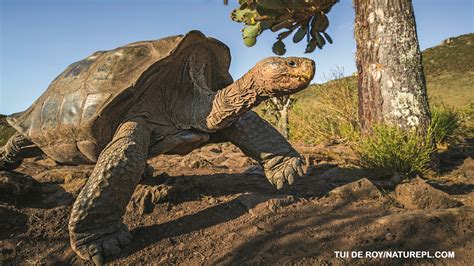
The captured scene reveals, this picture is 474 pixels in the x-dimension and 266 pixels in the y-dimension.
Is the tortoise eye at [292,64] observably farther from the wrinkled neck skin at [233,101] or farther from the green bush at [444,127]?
the green bush at [444,127]

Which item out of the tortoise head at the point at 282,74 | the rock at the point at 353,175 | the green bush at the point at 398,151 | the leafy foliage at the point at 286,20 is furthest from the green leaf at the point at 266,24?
the tortoise head at the point at 282,74

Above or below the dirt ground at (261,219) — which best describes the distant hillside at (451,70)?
above

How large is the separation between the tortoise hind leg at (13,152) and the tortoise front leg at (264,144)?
2.69 meters

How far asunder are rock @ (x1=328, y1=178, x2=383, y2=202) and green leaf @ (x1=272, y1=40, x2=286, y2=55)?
3.47 meters

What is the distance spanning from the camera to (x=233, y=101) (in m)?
2.72

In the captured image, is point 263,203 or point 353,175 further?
point 353,175

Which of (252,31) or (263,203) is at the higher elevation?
(252,31)

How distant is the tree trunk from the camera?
4078mm

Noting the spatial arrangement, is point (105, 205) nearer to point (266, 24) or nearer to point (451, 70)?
point (266, 24)

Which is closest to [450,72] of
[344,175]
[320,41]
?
[320,41]

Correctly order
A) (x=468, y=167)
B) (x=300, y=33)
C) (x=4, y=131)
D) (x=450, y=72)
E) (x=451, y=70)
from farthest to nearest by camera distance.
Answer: (x=451, y=70) → (x=450, y=72) → (x=4, y=131) → (x=300, y=33) → (x=468, y=167)

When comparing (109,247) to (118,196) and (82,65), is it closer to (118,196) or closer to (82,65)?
(118,196)

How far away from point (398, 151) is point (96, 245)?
3394 mm

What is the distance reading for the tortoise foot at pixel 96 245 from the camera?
7.40 feet
